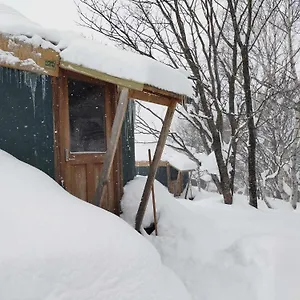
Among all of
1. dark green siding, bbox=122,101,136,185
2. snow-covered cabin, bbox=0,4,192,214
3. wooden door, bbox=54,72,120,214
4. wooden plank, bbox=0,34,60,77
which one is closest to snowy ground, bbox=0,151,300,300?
snow-covered cabin, bbox=0,4,192,214

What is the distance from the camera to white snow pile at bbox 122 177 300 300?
393 centimetres

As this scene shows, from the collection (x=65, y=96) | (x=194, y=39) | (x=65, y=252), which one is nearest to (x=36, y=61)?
(x=65, y=96)

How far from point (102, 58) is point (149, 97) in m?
0.86

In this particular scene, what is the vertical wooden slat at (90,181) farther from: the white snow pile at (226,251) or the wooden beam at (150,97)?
the wooden beam at (150,97)

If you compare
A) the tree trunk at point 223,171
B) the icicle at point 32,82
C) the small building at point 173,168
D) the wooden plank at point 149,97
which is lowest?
the small building at point 173,168

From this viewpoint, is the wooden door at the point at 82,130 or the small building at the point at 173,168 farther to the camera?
the small building at the point at 173,168

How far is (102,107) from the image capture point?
5.10 metres

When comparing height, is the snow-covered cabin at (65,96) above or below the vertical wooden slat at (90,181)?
above

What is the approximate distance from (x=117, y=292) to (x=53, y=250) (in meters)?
0.61

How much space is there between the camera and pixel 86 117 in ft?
16.2

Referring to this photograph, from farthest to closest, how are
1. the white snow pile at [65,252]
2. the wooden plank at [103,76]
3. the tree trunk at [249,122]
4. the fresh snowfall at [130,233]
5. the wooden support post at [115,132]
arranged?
the tree trunk at [249,122], the wooden support post at [115,132], the wooden plank at [103,76], the fresh snowfall at [130,233], the white snow pile at [65,252]

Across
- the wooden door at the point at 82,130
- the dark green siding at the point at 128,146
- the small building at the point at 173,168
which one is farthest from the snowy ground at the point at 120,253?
the small building at the point at 173,168

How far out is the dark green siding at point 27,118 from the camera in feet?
14.4

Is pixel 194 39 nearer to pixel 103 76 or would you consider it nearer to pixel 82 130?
pixel 82 130
